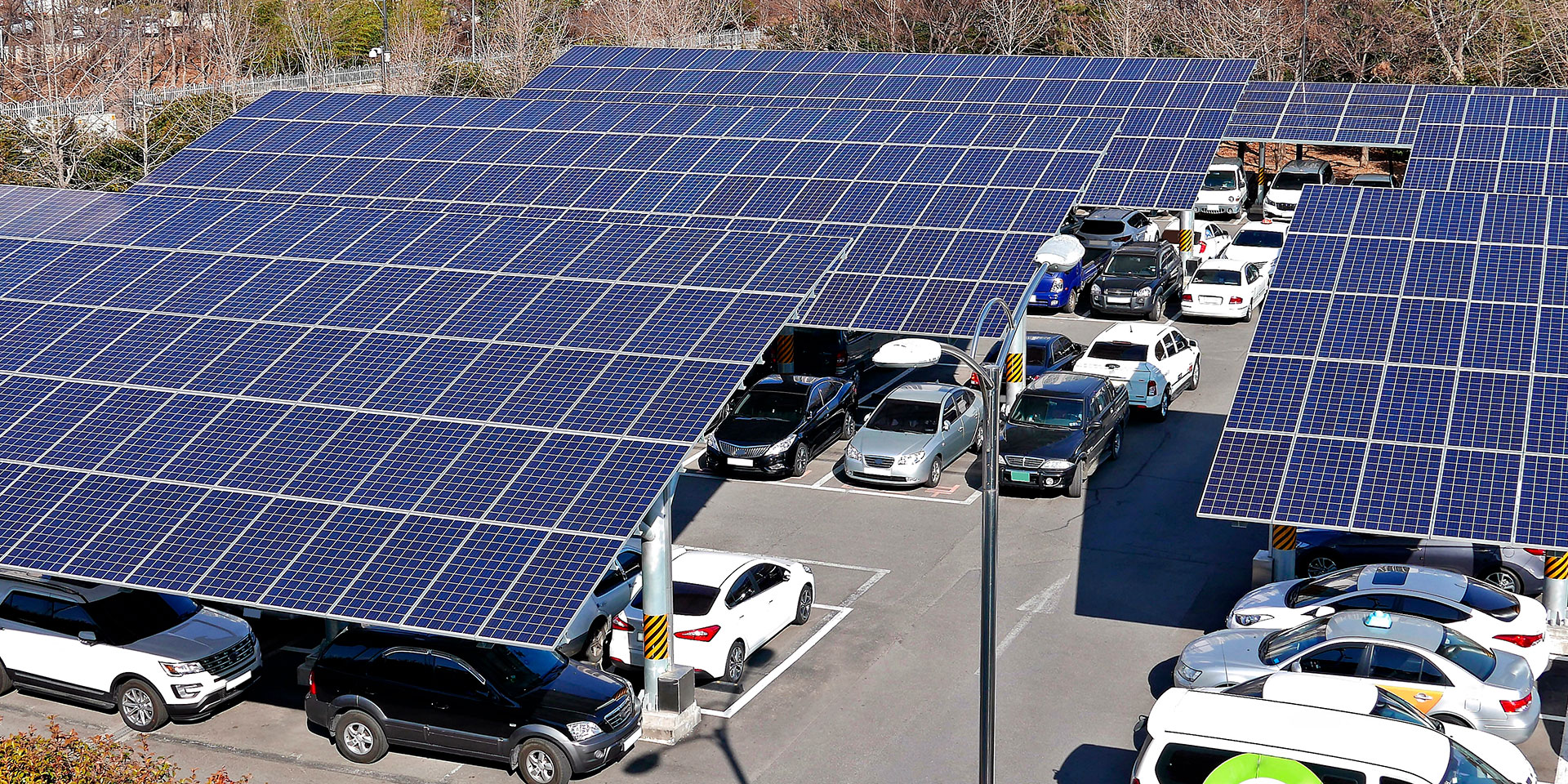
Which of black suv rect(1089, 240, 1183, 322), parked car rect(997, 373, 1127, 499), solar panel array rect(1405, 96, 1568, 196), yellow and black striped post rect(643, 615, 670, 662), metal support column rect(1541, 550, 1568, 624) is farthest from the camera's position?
black suv rect(1089, 240, 1183, 322)

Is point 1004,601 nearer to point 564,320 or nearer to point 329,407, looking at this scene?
point 564,320

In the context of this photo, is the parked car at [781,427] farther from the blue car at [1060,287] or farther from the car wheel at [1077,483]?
the blue car at [1060,287]

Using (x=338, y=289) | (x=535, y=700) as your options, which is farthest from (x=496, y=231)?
(x=535, y=700)

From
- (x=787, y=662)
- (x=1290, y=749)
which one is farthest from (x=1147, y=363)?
(x=1290, y=749)

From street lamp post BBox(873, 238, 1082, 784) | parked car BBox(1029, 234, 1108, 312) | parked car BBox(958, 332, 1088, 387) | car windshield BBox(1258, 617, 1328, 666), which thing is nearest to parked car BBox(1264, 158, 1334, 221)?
parked car BBox(1029, 234, 1108, 312)

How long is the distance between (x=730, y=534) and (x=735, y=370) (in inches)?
296

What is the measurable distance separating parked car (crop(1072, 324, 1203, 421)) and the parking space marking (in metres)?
10.7

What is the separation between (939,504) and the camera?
88.7 feet

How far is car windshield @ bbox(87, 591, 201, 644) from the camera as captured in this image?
19234 millimetres

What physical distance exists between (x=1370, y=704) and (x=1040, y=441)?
11606 millimetres

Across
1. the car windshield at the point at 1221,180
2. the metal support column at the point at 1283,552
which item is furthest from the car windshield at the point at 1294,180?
the metal support column at the point at 1283,552

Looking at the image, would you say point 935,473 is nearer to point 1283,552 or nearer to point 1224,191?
point 1283,552

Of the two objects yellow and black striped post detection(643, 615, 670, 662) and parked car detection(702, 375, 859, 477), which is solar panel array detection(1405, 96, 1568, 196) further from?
yellow and black striped post detection(643, 615, 670, 662)

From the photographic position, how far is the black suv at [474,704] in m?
17.3
